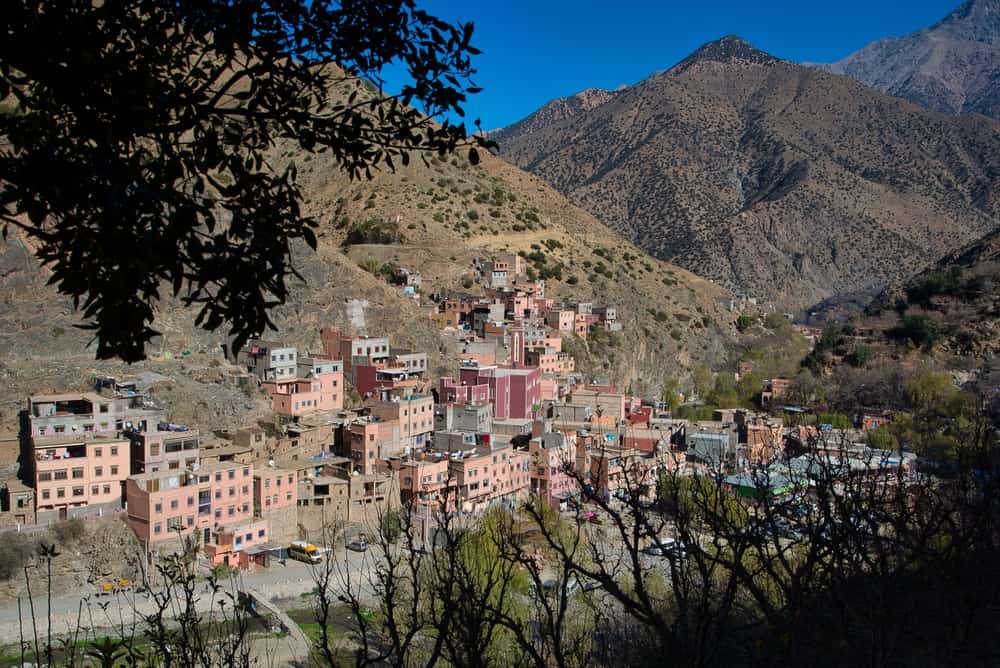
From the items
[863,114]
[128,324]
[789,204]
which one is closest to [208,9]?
[128,324]

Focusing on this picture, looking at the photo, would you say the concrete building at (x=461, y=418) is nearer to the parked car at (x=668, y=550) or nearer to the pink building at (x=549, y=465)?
the pink building at (x=549, y=465)

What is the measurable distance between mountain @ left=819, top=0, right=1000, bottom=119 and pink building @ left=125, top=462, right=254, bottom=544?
13784cm

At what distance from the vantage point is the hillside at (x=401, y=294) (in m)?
20.2

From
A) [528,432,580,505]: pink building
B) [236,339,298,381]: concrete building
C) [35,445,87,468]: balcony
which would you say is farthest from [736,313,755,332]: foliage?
[35,445,87,468]: balcony

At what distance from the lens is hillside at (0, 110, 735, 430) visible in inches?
794

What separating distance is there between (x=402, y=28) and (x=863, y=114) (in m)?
96.0

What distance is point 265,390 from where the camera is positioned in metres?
21.7

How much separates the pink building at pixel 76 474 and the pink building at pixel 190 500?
366mm

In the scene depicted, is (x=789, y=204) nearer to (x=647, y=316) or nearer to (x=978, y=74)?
(x=647, y=316)

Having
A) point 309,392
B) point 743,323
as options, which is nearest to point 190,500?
point 309,392

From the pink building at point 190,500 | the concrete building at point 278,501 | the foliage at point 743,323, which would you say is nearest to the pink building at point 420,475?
the concrete building at point 278,501

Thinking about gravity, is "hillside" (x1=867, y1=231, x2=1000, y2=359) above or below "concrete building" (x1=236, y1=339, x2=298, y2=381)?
above

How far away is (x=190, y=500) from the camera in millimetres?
16047

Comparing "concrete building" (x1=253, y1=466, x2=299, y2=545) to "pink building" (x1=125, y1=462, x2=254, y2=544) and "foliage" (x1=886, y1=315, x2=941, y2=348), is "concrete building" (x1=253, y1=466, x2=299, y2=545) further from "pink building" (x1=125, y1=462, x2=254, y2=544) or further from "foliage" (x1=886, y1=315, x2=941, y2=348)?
"foliage" (x1=886, y1=315, x2=941, y2=348)
